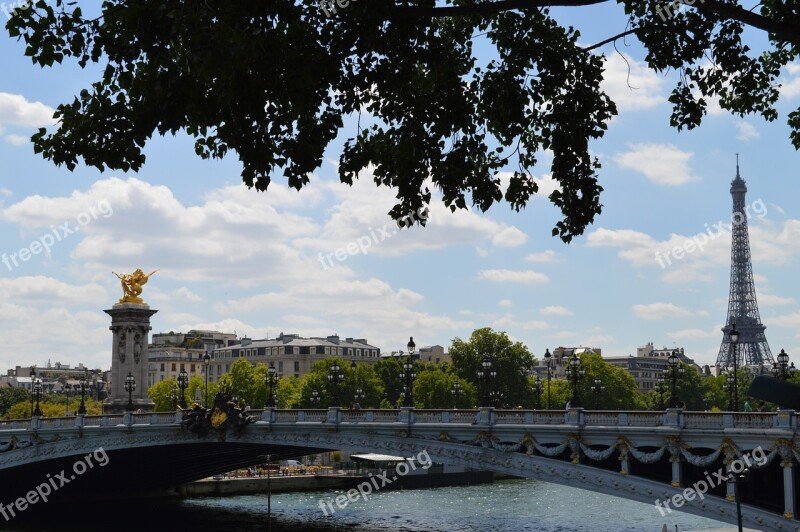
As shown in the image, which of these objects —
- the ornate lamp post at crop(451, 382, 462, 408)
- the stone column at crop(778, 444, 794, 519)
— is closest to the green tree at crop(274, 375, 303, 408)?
the ornate lamp post at crop(451, 382, 462, 408)

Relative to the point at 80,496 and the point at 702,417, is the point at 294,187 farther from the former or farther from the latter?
the point at 80,496

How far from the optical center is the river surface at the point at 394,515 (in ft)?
220

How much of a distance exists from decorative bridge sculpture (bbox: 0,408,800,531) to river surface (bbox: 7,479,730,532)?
4.02 m

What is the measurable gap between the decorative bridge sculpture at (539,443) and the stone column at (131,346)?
3382 centimetres

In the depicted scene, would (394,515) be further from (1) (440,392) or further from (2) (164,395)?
(2) (164,395)

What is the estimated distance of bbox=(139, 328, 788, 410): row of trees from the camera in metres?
121

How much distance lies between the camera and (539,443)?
4891cm

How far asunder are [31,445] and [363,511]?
73.5 ft

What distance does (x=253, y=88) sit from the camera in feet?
46.3

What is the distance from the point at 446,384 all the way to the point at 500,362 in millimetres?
8195

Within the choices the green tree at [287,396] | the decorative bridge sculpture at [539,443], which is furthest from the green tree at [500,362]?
the decorative bridge sculpture at [539,443]

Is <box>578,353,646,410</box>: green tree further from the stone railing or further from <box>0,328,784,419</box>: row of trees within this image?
the stone railing

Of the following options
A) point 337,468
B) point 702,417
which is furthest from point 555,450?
point 337,468

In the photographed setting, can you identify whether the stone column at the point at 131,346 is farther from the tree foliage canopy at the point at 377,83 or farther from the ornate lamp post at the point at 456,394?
the tree foliage canopy at the point at 377,83
